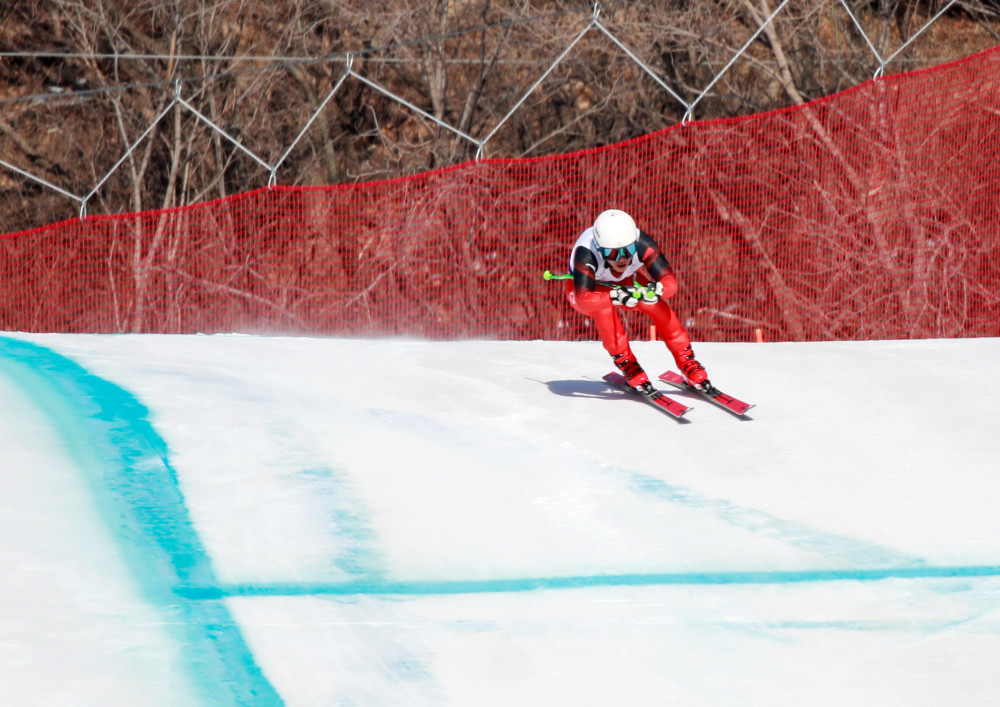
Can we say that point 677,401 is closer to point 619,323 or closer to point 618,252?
point 619,323

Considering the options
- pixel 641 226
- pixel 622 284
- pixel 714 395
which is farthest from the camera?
pixel 641 226

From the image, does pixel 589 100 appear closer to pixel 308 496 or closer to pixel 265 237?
pixel 265 237

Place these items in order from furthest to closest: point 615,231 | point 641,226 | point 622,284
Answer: point 641,226 → point 622,284 → point 615,231

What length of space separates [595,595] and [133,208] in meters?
15.6

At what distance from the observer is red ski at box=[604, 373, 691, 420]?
6330 millimetres

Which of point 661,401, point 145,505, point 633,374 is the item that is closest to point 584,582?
point 145,505

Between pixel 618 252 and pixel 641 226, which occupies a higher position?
pixel 641 226

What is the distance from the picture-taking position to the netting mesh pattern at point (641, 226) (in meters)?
10.1

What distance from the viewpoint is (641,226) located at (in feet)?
40.1

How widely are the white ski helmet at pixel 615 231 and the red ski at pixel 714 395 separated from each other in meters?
1.09

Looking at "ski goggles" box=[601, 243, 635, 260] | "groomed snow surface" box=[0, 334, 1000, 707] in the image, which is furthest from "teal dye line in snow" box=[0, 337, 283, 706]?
"ski goggles" box=[601, 243, 635, 260]

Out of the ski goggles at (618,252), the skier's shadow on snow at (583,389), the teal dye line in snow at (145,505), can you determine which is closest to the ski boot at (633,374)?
the skier's shadow on snow at (583,389)

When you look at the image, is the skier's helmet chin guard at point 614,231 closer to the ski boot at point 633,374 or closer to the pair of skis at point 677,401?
the ski boot at point 633,374

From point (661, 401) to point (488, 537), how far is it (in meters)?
2.18
